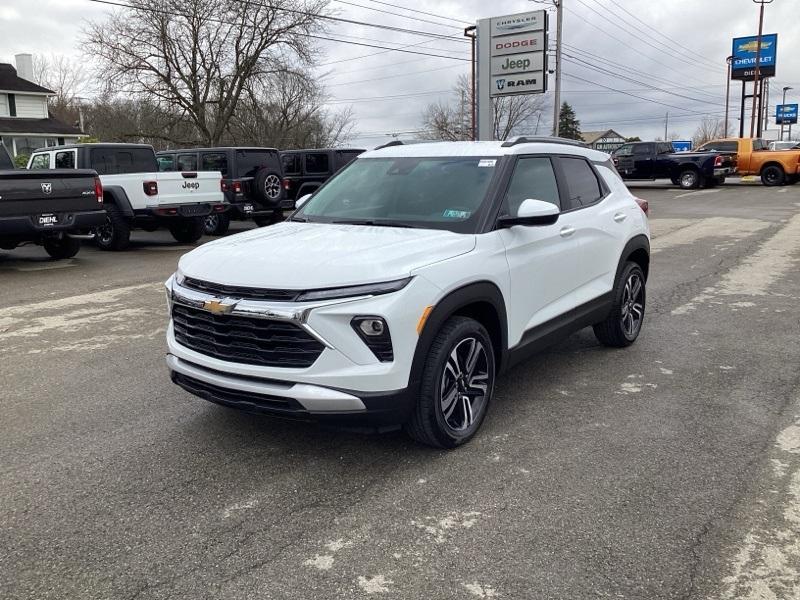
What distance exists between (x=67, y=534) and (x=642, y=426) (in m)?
3.18

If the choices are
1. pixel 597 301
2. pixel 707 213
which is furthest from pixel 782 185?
pixel 597 301

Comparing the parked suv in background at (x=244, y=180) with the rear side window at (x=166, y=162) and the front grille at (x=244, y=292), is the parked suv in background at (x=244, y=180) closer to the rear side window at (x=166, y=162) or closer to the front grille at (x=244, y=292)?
the rear side window at (x=166, y=162)

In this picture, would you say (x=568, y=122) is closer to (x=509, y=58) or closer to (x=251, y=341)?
(x=509, y=58)

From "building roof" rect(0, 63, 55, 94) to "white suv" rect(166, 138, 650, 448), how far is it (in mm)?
45309

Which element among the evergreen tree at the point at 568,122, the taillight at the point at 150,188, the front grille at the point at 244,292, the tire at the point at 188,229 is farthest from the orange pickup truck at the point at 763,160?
the evergreen tree at the point at 568,122

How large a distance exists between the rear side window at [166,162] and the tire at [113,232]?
142 inches

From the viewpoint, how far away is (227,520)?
323 cm

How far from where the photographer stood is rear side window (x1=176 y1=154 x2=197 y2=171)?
15.5 meters

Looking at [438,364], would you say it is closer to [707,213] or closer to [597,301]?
[597,301]

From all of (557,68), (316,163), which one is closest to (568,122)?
(557,68)

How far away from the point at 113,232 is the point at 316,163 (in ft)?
22.5

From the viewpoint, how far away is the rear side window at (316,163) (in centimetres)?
1830

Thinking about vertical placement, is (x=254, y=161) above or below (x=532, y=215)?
above

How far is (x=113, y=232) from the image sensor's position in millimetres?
12555
